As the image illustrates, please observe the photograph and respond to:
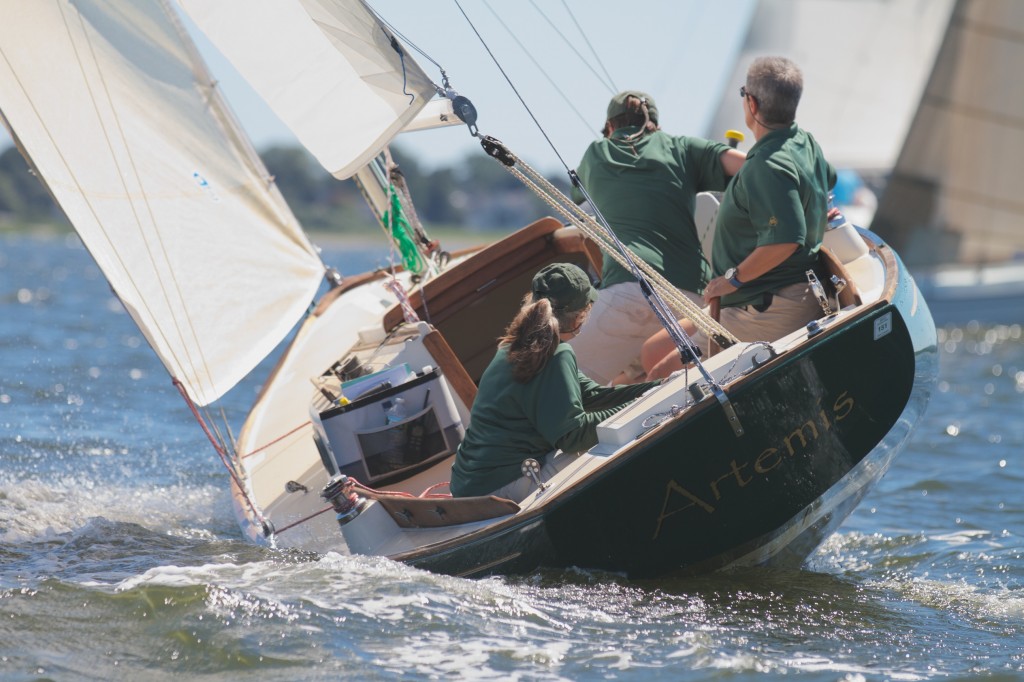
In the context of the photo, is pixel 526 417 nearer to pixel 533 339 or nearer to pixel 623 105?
pixel 533 339

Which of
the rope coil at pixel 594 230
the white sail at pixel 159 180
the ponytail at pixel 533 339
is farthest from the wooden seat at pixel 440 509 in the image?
the white sail at pixel 159 180

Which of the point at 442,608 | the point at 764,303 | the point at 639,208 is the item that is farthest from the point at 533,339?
the point at 639,208

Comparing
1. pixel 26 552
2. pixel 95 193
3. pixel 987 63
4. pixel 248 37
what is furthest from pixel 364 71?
pixel 987 63

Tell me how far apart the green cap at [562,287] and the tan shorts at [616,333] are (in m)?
1.05

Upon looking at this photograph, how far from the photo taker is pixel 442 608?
429 centimetres

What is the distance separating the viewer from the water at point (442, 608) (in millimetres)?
4020

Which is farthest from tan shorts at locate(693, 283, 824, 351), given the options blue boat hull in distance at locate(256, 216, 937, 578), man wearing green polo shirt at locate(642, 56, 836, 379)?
blue boat hull in distance at locate(256, 216, 937, 578)

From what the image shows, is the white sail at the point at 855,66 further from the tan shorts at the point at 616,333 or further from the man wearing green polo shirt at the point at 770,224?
the man wearing green polo shirt at the point at 770,224

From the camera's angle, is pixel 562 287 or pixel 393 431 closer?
pixel 562 287

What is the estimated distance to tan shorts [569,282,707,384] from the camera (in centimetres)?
543

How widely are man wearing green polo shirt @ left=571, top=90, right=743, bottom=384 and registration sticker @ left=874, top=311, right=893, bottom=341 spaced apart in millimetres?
1093

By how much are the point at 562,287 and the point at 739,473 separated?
84 cm

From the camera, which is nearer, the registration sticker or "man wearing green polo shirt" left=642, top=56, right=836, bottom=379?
the registration sticker

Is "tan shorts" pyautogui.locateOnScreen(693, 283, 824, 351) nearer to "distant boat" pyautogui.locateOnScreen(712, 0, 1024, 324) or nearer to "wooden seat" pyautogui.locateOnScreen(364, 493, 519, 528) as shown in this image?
"wooden seat" pyautogui.locateOnScreen(364, 493, 519, 528)
